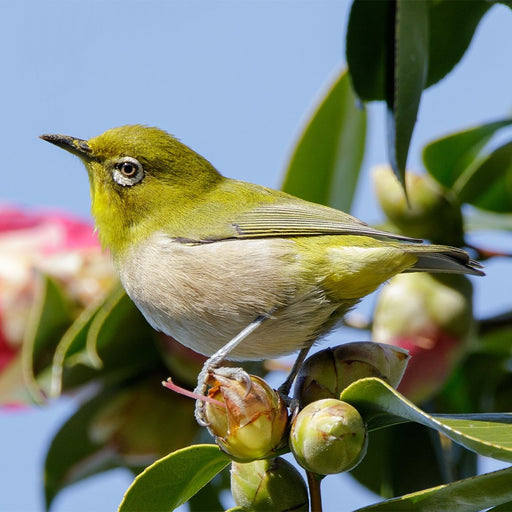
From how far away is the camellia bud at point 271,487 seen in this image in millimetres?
2170

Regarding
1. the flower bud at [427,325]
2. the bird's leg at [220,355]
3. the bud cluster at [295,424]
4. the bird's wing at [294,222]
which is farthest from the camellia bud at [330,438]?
the flower bud at [427,325]

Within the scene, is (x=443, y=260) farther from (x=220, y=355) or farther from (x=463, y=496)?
(x=463, y=496)

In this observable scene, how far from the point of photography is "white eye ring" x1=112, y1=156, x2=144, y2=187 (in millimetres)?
3322

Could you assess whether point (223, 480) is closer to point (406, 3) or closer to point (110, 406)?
point (110, 406)

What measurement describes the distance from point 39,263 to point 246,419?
1911mm

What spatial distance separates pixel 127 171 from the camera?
3334 mm

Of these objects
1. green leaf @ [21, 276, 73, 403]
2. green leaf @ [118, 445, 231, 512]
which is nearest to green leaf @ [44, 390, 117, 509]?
green leaf @ [21, 276, 73, 403]

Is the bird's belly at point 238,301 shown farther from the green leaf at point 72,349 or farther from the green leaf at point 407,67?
the green leaf at point 407,67

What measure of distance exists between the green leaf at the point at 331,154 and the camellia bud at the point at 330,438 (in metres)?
1.92

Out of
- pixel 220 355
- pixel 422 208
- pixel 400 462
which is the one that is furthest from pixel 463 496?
pixel 422 208

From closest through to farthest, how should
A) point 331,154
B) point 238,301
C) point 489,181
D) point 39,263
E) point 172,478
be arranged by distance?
point 172,478, point 238,301, point 489,181, point 39,263, point 331,154

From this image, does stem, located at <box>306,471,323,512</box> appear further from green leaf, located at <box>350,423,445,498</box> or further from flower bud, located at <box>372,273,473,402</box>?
green leaf, located at <box>350,423,445,498</box>

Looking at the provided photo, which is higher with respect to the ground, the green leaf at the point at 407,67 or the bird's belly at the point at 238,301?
the green leaf at the point at 407,67

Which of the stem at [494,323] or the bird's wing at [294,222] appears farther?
the stem at [494,323]
